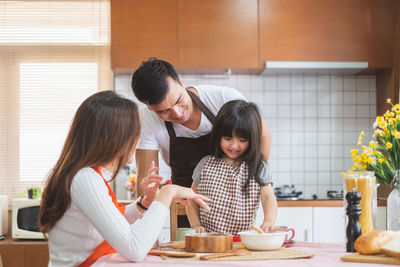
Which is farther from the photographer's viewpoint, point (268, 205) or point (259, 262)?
point (268, 205)

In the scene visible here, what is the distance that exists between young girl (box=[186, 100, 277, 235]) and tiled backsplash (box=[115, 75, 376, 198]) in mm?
1956

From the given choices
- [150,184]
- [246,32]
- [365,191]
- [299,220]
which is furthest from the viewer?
[246,32]

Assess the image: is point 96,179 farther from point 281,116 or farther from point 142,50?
point 281,116

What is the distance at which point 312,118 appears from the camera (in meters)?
3.60

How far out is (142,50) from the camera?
327 centimetres

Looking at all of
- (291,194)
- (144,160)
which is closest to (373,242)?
(144,160)

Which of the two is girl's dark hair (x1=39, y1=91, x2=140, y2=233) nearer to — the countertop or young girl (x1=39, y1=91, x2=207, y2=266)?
young girl (x1=39, y1=91, x2=207, y2=266)

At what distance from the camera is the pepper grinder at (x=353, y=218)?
1092 mm

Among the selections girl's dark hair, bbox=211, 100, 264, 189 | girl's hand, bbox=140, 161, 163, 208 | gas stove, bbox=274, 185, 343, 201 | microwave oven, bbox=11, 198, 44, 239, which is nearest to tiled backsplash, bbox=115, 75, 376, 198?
gas stove, bbox=274, 185, 343, 201

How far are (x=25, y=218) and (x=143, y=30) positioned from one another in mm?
1480

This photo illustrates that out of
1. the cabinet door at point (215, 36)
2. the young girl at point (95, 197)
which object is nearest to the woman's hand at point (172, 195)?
the young girl at point (95, 197)

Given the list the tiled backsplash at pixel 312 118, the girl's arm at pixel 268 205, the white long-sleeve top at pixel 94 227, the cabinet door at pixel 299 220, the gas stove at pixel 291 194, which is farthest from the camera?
the tiled backsplash at pixel 312 118

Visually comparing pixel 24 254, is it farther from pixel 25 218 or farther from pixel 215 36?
pixel 215 36

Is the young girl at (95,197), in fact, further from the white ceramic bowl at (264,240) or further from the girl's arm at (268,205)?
the girl's arm at (268,205)
